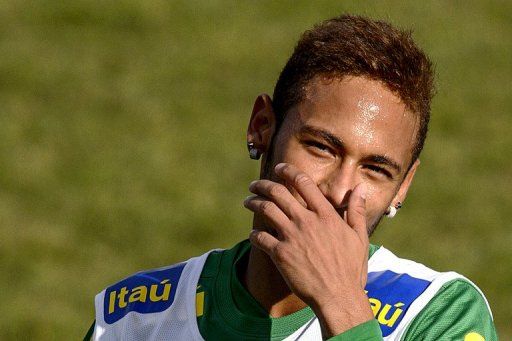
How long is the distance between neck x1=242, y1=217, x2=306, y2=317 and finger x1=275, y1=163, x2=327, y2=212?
0.46 metres

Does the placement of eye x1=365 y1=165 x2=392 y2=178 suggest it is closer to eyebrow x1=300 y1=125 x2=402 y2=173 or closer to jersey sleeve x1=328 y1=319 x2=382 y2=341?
eyebrow x1=300 y1=125 x2=402 y2=173

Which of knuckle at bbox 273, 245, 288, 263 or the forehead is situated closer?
knuckle at bbox 273, 245, 288, 263

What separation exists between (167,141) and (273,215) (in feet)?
25.4

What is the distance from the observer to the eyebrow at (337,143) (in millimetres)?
4305

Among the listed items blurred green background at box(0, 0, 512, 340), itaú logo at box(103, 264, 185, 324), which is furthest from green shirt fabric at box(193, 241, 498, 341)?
blurred green background at box(0, 0, 512, 340)

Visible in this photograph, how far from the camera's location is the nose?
4203 mm

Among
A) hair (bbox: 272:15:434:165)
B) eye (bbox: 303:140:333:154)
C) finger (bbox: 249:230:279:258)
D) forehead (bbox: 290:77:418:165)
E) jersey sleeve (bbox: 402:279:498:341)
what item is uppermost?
hair (bbox: 272:15:434:165)

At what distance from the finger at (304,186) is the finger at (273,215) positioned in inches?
3.6

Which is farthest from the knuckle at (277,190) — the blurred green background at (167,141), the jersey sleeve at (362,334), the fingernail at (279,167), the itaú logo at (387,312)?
the blurred green background at (167,141)

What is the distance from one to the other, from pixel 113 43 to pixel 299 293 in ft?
30.0

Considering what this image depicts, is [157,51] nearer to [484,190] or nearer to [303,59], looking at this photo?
[484,190]

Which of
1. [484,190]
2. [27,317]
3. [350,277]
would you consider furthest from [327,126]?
[484,190]

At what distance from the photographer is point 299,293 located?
13.2 ft

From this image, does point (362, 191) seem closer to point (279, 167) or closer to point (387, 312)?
point (279, 167)
